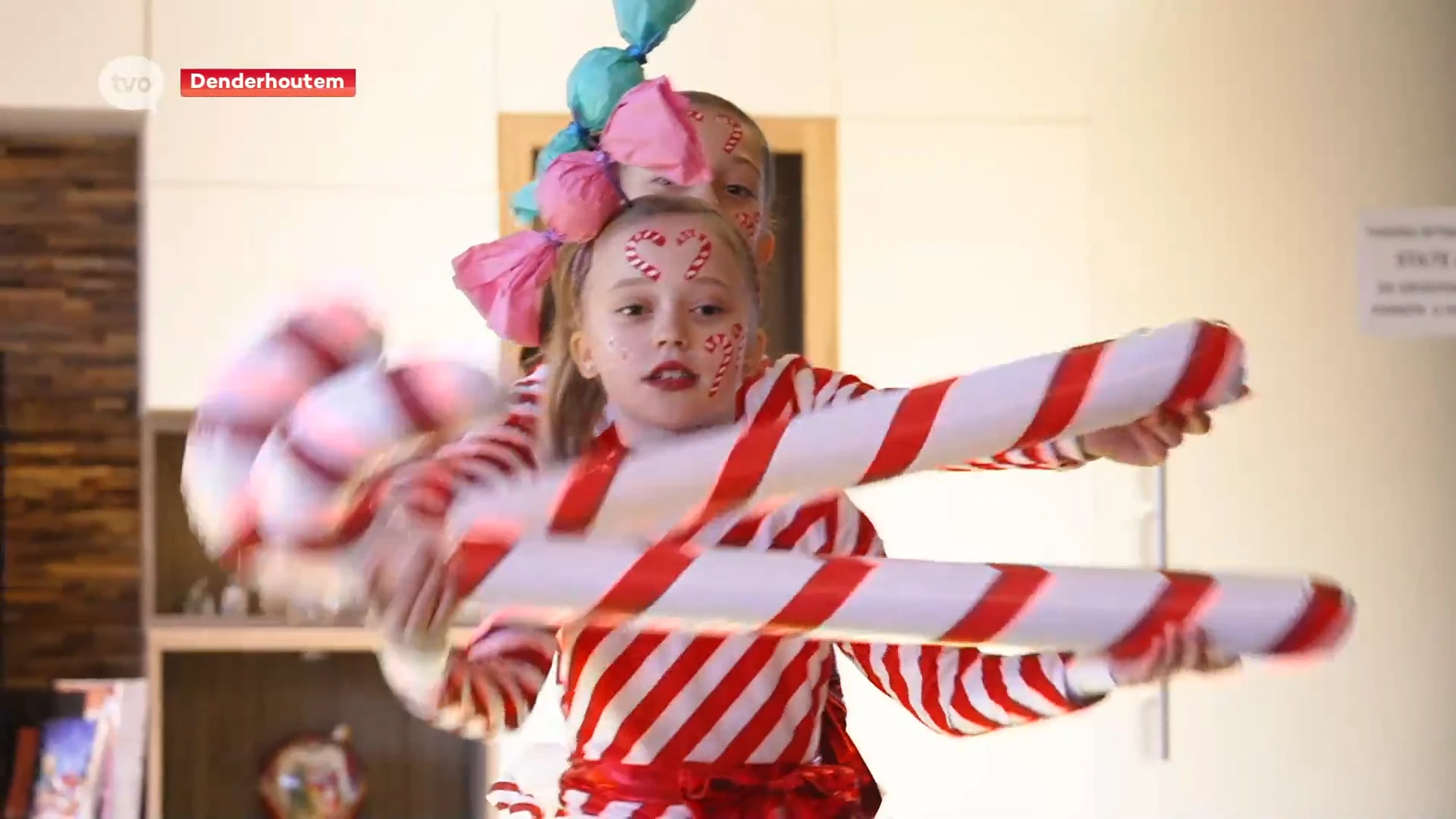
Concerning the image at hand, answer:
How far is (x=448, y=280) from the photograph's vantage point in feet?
5.60

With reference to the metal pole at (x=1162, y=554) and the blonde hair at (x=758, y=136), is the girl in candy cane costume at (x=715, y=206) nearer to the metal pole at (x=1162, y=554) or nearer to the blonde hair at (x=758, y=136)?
the blonde hair at (x=758, y=136)

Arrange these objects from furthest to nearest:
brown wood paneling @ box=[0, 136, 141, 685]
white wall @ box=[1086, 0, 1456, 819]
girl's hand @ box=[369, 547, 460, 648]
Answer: brown wood paneling @ box=[0, 136, 141, 685]
white wall @ box=[1086, 0, 1456, 819]
girl's hand @ box=[369, 547, 460, 648]

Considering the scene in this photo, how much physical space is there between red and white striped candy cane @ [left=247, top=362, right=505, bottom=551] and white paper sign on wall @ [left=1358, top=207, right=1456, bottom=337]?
1464 millimetres

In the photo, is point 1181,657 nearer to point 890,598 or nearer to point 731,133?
point 890,598

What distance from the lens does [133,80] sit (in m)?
1.69

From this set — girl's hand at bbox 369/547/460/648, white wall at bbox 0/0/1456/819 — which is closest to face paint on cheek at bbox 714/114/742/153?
girl's hand at bbox 369/547/460/648

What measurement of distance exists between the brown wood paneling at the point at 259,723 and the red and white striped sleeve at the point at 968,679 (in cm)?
138

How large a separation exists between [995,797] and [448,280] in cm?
89

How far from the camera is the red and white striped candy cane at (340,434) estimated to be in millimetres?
512

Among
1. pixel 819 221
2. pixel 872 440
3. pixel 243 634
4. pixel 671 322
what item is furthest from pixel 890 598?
pixel 243 634

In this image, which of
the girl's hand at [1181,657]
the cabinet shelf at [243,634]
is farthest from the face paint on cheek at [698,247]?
the cabinet shelf at [243,634]

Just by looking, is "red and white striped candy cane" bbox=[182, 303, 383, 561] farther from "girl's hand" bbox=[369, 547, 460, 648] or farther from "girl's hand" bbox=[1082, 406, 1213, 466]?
"girl's hand" bbox=[1082, 406, 1213, 466]

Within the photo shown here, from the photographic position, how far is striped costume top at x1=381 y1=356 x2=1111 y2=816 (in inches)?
24.6

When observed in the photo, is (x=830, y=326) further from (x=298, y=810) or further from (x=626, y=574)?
(x=626, y=574)
